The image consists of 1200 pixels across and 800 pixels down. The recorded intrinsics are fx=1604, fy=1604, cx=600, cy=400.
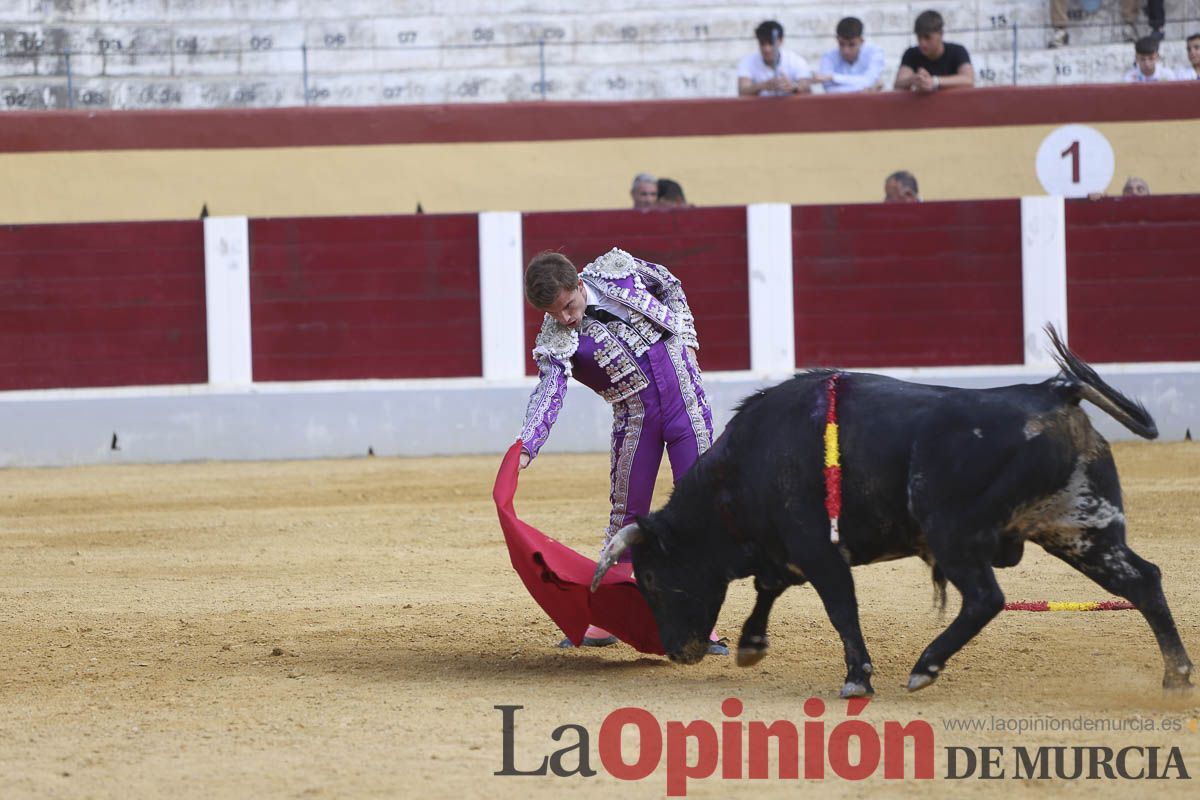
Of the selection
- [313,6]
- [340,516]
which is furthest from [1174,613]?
[313,6]

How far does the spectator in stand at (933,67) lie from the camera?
32.1 feet

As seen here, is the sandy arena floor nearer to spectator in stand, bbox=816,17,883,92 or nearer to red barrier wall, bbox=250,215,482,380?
red barrier wall, bbox=250,215,482,380

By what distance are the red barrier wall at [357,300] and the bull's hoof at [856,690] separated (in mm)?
5883

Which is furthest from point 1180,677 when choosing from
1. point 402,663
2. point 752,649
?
point 402,663

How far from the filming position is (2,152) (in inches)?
399

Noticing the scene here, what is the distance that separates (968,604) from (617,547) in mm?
879

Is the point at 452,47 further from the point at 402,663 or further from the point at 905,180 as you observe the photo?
the point at 402,663

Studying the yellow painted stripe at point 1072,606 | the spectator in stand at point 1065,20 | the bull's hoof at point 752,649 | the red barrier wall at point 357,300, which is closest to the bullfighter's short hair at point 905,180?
the red barrier wall at point 357,300

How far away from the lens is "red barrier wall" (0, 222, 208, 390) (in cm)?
923

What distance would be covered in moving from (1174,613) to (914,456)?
1.53m

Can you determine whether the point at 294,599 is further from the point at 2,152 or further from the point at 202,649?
the point at 2,152

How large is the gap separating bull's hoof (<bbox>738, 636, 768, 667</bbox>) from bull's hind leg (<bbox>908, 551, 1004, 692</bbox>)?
1.83ft

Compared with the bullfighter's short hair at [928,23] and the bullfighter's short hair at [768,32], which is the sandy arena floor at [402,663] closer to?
the bullfighter's short hair at [928,23]

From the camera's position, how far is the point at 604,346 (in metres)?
4.27
